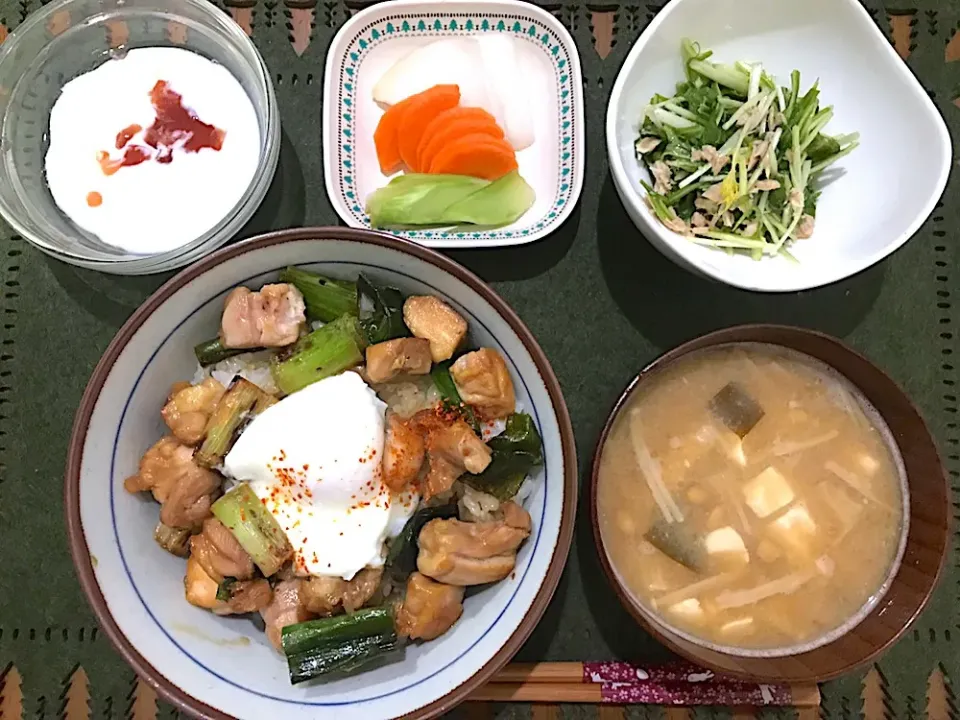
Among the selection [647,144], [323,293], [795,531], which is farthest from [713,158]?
[323,293]

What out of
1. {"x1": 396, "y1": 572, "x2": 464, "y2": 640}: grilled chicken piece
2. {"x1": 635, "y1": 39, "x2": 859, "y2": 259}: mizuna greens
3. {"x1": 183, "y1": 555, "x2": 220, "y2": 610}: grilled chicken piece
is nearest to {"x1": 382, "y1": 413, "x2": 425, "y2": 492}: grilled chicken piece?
{"x1": 396, "y1": 572, "x2": 464, "y2": 640}: grilled chicken piece

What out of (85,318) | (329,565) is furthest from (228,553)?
(85,318)

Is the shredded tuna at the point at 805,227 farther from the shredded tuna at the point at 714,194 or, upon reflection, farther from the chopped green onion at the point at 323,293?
the chopped green onion at the point at 323,293

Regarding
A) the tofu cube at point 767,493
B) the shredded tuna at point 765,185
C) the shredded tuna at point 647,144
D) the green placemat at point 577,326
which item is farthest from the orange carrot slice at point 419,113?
the tofu cube at point 767,493

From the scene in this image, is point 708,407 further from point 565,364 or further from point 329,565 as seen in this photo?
point 329,565

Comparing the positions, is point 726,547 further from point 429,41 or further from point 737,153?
point 429,41

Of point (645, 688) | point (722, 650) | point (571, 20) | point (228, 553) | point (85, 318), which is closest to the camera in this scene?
point (228, 553)

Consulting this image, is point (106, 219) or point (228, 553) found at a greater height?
point (106, 219)
